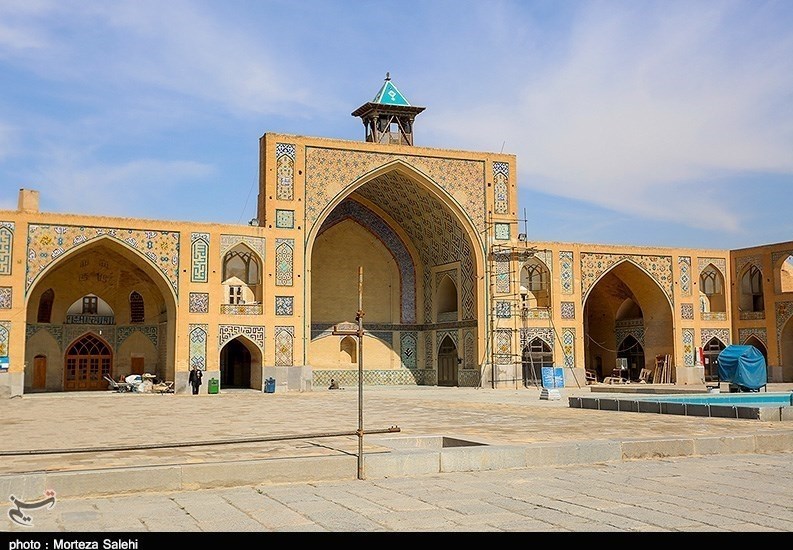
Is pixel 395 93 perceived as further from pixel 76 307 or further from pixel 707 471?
pixel 707 471

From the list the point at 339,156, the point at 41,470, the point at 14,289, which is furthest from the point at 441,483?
the point at 339,156

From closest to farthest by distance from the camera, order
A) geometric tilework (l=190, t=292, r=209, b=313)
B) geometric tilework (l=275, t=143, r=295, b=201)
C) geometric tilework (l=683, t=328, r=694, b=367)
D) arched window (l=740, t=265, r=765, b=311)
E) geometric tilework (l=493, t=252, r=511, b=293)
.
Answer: geometric tilework (l=190, t=292, r=209, b=313) < geometric tilework (l=275, t=143, r=295, b=201) < geometric tilework (l=493, t=252, r=511, b=293) < geometric tilework (l=683, t=328, r=694, b=367) < arched window (l=740, t=265, r=765, b=311)

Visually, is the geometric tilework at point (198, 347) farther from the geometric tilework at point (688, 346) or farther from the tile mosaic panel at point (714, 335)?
the tile mosaic panel at point (714, 335)

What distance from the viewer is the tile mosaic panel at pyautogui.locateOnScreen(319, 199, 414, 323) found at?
1282 inches

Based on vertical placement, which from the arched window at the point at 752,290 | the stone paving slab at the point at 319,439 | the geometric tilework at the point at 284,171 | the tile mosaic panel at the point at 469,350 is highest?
the geometric tilework at the point at 284,171

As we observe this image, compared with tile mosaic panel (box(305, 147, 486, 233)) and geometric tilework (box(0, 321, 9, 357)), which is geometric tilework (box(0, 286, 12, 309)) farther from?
tile mosaic panel (box(305, 147, 486, 233))

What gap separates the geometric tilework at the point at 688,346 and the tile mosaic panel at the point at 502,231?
25.9 feet

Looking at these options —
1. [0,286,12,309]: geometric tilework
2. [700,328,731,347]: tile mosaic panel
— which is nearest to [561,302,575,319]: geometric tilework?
[700,328,731,347]: tile mosaic panel

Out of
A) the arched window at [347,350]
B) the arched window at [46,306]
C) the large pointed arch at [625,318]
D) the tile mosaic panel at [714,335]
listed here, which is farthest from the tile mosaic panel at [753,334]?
the arched window at [46,306]

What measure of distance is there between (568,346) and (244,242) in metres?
11.9

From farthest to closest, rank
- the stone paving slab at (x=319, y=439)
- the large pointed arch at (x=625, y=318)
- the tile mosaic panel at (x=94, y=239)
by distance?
the large pointed arch at (x=625, y=318) < the tile mosaic panel at (x=94, y=239) < the stone paving slab at (x=319, y=439)

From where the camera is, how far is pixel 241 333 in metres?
25.8

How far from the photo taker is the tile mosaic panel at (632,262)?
30.6m

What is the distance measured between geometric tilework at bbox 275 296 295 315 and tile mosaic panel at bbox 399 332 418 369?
22.8 feet
